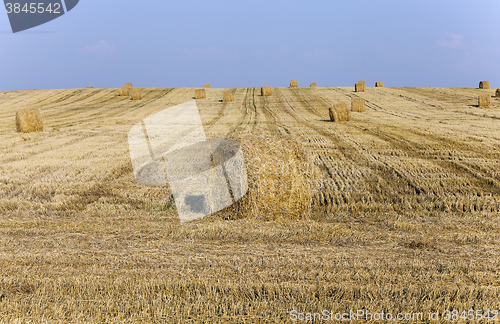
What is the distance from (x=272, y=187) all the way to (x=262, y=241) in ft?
4.39

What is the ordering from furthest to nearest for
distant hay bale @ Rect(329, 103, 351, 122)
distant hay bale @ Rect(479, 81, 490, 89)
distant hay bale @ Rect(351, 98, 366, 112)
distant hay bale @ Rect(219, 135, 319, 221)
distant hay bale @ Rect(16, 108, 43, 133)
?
distant hay bale @ Rect(479, 81, 490, 89) → distant hay bale @ Rect(351, 98, 366, 112) → distant hay bale @ Rect(329, 103, 351, 122) → distant hay bale @ Rect(16, 108, 43, 133) → distant hay bale @ Rect(219, 135, 319, 221)

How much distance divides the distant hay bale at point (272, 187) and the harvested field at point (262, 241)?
6 cm

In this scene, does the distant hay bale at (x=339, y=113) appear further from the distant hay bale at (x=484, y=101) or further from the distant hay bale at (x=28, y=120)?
the distant hay bale at (x=28, y=120)

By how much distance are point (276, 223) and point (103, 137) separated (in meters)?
12.2

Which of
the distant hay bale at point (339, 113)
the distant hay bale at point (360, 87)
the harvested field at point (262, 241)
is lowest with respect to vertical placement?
the harvested field at point (262, 241)

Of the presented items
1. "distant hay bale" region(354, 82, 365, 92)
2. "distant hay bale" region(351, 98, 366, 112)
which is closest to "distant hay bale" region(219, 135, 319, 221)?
"distant hay bale" region(351, 98, 366, 112)

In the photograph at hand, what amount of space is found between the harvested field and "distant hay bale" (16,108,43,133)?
5.96 m

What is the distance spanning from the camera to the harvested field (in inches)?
150

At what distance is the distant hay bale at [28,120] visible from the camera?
18375mm

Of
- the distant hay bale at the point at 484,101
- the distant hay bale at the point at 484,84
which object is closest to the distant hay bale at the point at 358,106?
the distant hay bale at the point at 484,101

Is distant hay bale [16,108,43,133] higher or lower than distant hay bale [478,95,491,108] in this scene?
higher

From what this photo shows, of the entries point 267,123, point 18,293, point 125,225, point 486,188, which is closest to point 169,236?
point 125,225

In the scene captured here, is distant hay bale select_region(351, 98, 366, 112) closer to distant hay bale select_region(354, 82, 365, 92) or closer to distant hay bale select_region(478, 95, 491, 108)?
distant hay bale select_region(478, 95, 491, 108)

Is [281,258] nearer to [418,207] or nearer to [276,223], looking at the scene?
[276,223]
